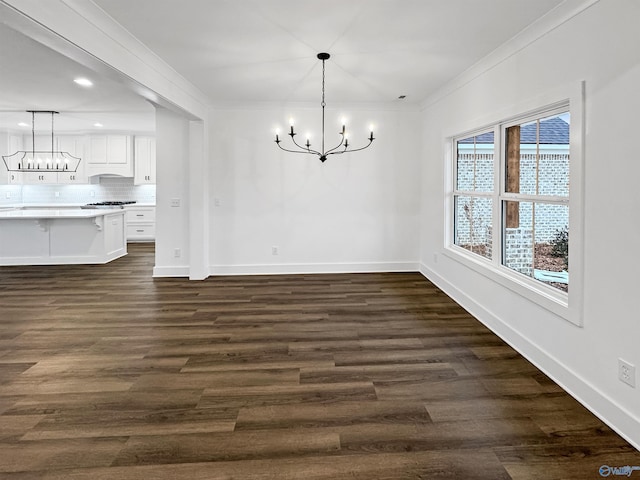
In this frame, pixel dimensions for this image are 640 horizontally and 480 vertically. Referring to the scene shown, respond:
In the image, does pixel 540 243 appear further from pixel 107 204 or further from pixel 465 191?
pixel 107 204

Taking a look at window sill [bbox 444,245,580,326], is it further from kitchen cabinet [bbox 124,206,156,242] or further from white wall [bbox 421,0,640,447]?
kitchen cabinet [bbox 124,206,156,242]

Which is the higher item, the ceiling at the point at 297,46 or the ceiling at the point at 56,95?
the ceiling at the point at 56,95

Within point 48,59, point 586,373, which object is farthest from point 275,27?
point 586,373

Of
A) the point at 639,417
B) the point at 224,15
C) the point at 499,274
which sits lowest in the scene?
the point at 639,417

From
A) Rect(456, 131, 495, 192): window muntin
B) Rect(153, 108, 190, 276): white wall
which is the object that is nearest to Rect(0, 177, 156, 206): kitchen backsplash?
Rect(153, 108, 190, 276): white wall

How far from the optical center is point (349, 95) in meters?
5.30

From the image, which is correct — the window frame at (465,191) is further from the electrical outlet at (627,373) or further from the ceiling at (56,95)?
the ceiling at (56,95)

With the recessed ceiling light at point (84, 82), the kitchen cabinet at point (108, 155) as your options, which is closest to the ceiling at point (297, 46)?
the recessed ceiling light at point (84, 82)

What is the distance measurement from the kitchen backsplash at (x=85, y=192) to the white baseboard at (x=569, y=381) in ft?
29.2

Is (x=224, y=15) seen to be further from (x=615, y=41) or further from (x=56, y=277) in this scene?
(x=56, y=277)

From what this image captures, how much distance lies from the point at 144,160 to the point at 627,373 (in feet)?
32.3

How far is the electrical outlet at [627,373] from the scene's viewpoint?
2.01 metres

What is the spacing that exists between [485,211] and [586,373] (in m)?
2.07

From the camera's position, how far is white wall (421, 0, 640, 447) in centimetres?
204
